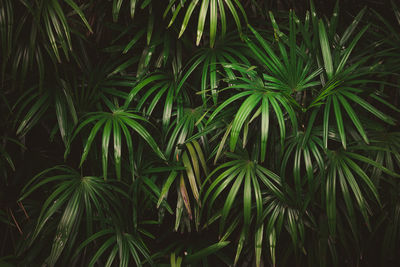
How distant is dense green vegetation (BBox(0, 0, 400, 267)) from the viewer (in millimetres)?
1122

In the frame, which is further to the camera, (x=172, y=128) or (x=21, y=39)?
(x=172, y=128)

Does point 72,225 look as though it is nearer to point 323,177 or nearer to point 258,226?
point 258,226

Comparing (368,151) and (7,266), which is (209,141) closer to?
(368,151)

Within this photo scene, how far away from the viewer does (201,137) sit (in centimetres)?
125

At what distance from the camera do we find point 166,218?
4.63ft

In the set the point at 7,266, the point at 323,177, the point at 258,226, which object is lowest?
the point at 7,266

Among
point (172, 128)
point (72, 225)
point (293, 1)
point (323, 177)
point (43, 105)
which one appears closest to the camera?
point (323, 177)

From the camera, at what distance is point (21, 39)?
4.18 ft

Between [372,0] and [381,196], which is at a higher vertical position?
[372,0]

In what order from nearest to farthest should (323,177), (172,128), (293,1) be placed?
(323,177)
(172,128)
(293,1)

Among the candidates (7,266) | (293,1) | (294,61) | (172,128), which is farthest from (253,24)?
(7,266)

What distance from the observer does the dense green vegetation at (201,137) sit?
1122 mm

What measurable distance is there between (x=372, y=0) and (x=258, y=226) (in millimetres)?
1085

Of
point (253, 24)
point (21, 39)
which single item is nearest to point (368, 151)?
point (253, 24)
